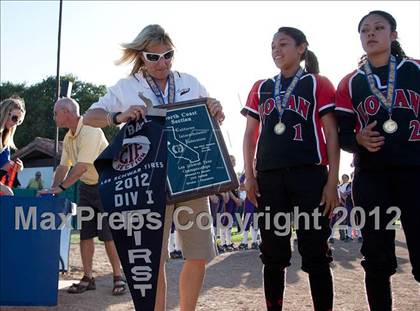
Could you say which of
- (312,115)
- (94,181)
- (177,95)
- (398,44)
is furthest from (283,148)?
(94,181)

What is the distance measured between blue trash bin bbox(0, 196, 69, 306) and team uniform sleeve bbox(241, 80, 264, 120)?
202cm

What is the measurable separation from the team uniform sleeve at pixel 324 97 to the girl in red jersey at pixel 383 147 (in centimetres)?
8

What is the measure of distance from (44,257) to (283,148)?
2594mm

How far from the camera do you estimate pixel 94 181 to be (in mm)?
6238

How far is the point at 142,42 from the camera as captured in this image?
3875 mm

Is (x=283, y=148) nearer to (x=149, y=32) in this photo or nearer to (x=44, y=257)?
(x=149, y=32)

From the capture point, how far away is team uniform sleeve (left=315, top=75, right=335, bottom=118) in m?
3.91

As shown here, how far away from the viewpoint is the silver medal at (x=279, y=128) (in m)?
3.94

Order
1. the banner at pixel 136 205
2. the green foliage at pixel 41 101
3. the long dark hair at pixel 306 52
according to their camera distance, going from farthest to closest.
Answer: the green foliage at pixel 41 101 < the long dark hair at pixel 306 52 < the banner at pixel 136 205

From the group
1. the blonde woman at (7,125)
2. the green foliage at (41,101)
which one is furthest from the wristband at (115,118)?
the green foliage at (41,101)

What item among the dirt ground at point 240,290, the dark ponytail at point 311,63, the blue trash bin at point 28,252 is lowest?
the dirt ground at point 240,290

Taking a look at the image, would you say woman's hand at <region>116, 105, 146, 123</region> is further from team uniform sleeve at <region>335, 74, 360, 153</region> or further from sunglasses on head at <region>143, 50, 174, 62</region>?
team uniform sleeve at <region>335, 74, 360, 153</region>

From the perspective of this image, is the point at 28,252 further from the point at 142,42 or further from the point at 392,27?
the point at 392,27

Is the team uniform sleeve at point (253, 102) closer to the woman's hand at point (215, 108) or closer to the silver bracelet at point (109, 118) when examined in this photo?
the woman's hand at point (215, 108)
